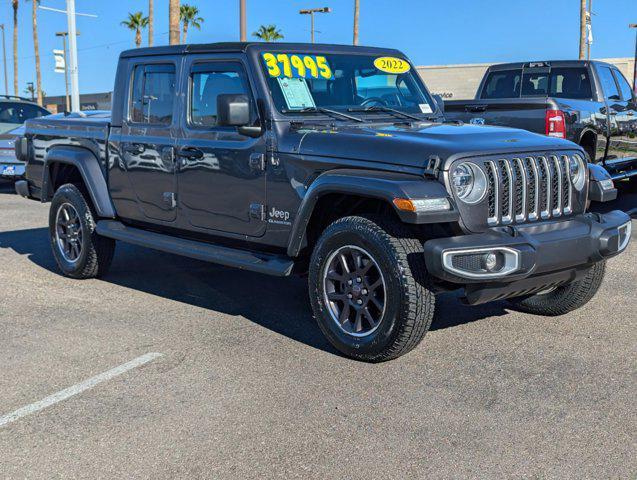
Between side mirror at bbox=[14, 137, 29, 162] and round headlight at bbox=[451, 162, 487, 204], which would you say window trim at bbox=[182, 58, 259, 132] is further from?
side mirror at bbox=[14, 137, 29, 162]

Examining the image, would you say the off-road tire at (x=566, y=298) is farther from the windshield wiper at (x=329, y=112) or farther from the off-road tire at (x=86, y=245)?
the off-road tire at (x=86, y=245)

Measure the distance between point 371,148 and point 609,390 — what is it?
1853mm

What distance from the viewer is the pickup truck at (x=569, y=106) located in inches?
359

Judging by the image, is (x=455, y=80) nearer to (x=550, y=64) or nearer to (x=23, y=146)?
(x=550, y=64)

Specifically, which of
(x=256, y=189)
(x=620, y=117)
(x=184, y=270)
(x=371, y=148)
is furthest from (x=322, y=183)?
(x=620, y=117)

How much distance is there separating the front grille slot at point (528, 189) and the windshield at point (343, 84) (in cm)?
131

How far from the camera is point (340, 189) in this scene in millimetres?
4605

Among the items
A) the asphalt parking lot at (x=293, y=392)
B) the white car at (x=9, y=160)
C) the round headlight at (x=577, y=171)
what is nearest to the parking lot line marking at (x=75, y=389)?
the asphalt parking lot at (x=293, y=392)

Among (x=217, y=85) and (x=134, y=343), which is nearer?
(x=134, y=343)

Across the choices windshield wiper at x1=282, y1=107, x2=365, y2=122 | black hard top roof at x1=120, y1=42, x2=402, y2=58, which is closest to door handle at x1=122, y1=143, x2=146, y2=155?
black hard top roof at x1=120, y1=42, x2=402, y2=58

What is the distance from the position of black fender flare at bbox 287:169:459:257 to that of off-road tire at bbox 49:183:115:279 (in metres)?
2.50

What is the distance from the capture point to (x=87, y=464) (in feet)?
11.3

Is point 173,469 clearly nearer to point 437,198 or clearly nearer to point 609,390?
point 437,198

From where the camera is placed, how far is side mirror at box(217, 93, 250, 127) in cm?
507
